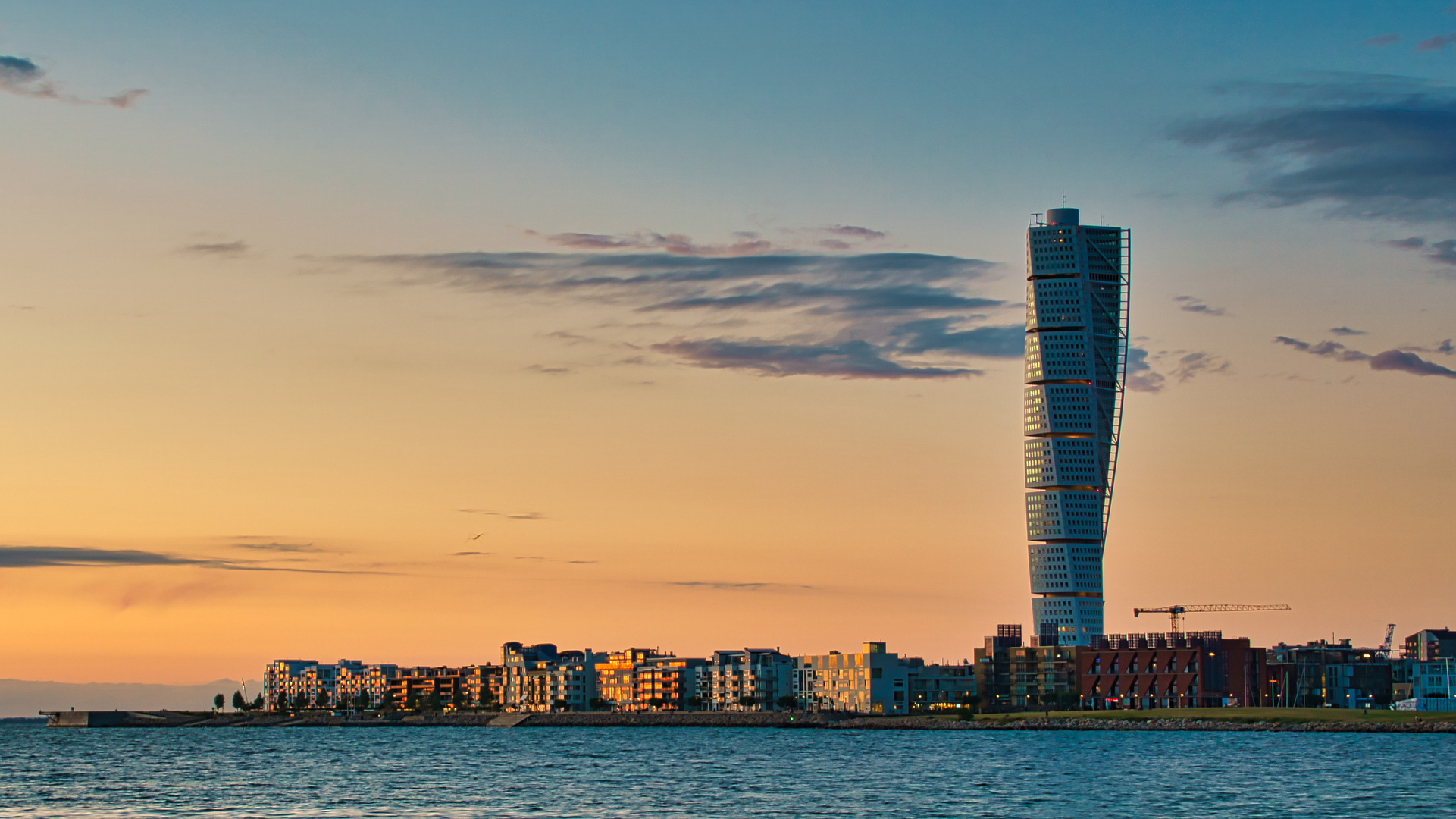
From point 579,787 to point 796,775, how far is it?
18.7 m

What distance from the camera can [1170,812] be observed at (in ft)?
316

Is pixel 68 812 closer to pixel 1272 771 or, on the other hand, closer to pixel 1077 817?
pixel 1077 817

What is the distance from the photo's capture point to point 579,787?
120 m

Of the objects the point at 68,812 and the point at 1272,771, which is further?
the point at 1272,771

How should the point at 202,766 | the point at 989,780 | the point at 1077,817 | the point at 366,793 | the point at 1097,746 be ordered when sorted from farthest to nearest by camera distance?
the point at 1097,746 < the point at 202,766 < the point at 989,780 < the point at 366,793 < the point at 1077,817

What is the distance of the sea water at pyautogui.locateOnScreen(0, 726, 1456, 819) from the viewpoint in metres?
99.6

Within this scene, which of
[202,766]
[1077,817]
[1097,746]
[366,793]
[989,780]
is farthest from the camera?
[1097,746]

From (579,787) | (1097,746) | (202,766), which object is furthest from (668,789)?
(1097,746)

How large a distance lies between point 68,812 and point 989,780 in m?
61.7

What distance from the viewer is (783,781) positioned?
406ft

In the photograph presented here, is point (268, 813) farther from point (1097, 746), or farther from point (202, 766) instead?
point (1097, 746)

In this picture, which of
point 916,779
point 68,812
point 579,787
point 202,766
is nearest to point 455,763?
point 202,766

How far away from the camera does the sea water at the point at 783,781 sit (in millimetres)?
99562

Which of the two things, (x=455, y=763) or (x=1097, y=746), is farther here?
(x=1097, y=746)
